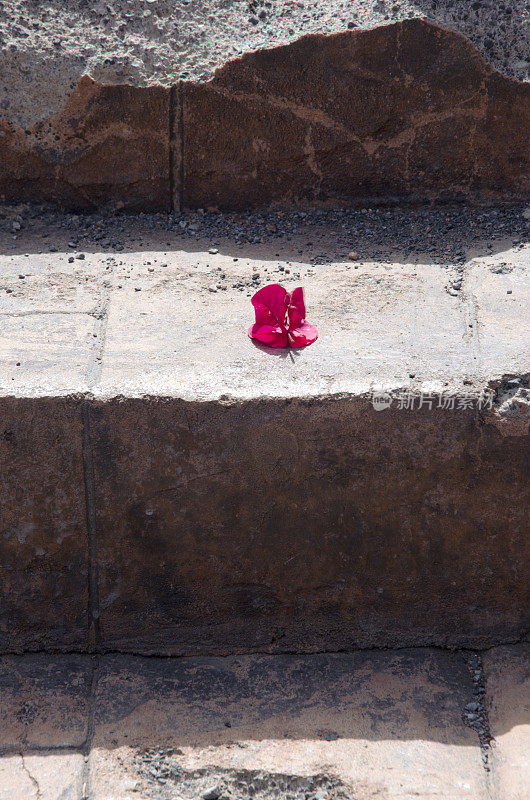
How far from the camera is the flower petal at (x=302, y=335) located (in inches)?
88.4

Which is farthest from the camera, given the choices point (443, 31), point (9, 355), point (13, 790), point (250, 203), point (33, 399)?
point (250, 203)

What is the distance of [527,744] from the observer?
2.00 metres

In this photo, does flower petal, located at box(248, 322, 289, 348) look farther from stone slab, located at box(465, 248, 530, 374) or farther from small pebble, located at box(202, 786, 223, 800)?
small pebble, located at box(202, 786, 223, 800)

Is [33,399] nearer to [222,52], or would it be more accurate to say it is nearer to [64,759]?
[64,759]

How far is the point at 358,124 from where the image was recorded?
2.79 meters

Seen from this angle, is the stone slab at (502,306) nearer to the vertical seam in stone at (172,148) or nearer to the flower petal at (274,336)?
the flower petal at (274,336)

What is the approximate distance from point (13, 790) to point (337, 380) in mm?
1363

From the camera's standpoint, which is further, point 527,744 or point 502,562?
point 502,562

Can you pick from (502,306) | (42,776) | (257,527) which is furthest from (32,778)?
(502,306)

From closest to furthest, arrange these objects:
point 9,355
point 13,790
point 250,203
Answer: point 13,790, point 9,355, point 250,203

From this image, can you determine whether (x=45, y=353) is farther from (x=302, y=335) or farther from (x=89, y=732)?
(x=89, y=732)

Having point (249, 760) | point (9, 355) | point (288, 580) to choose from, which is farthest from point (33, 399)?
point (249, 760)

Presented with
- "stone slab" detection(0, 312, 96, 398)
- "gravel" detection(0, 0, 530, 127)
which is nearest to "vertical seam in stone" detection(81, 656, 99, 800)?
"stone slab" detection(0, 312, 96, 398)

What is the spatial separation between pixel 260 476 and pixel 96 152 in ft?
4.90
